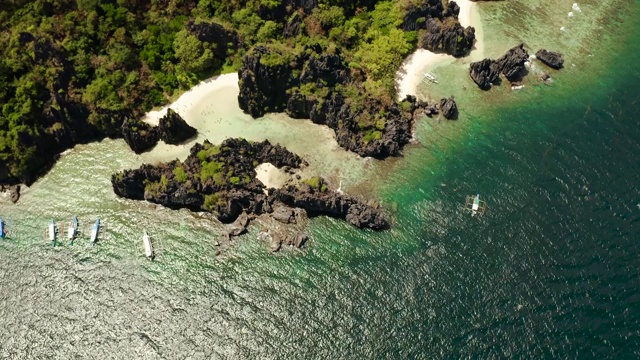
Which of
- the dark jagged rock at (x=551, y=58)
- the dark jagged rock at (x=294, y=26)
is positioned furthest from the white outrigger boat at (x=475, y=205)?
the dark jagged rock at (x=294, y=26)

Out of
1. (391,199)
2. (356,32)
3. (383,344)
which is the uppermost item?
(356,32)

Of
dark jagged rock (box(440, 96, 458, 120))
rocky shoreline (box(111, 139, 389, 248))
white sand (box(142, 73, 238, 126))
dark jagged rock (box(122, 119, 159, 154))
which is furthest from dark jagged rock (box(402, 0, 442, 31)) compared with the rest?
dark jagged rock (box(122, 119, 159, 154))

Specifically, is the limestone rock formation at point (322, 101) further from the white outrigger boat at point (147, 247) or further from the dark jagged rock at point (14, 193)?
the dark jagged rock at point (14, 193)

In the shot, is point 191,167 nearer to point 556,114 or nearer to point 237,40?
point 237,40

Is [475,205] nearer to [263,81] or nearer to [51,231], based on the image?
[263,81]

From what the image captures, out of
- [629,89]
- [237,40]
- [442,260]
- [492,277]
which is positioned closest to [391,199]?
[442,260]
